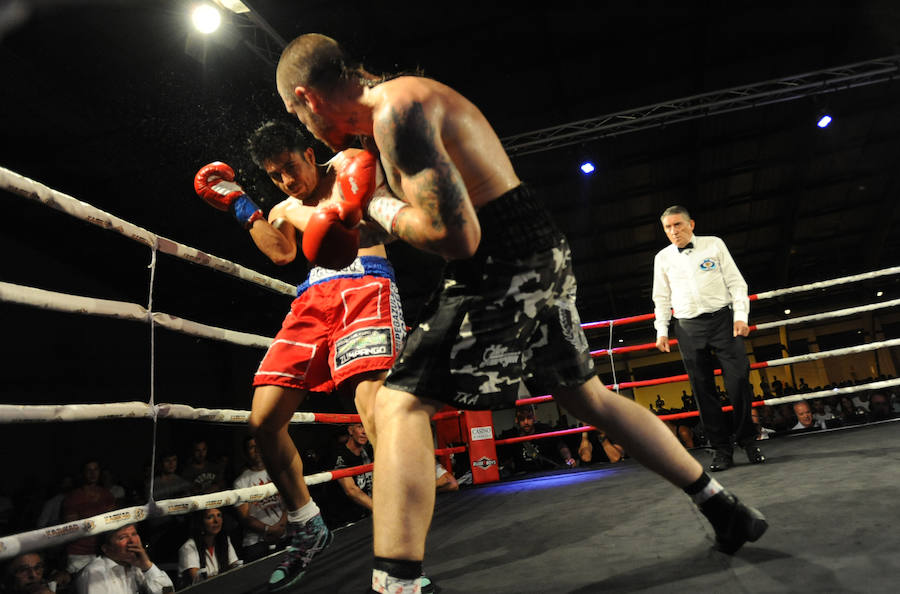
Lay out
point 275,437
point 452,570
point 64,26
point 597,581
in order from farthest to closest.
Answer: point 64,26 < point 275,437 < point 452,570 < point 597,581

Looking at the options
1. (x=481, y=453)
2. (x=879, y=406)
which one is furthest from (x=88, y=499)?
(x=879, y=406)

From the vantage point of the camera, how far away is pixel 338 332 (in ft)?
5.67

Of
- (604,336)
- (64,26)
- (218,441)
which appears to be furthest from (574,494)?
(604,336)

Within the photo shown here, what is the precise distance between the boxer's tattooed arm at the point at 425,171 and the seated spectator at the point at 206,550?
284 centimetres

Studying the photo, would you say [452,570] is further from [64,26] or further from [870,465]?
[64,26]

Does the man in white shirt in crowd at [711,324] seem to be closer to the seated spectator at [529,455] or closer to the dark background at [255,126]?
the dark background at [255,126]

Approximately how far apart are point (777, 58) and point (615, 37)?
259 cm

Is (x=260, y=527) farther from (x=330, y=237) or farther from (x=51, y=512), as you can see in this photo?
(x=330, y=237)

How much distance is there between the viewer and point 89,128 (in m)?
6.26

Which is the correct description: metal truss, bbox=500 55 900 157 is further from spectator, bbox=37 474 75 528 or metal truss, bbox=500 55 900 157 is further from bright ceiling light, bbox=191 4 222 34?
spectator, bbox=37 474 75 528

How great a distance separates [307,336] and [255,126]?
533cm

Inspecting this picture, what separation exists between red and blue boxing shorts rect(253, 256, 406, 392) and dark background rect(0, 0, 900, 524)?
52 cm

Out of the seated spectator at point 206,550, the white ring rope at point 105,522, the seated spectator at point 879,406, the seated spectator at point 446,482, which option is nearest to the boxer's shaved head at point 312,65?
the white ring rope at point 105,522

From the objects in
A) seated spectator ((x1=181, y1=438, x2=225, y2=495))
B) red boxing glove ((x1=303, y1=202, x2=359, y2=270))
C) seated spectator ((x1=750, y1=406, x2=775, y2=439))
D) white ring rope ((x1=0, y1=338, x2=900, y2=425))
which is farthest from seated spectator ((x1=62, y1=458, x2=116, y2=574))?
→ seated spectator ((x1=750, y1=406, x2=775, y2=439))
